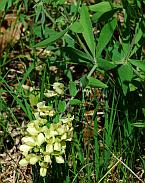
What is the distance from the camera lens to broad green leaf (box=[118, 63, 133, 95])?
1.74 m

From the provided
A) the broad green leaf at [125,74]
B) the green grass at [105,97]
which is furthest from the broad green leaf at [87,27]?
the broad green leaf at [125,74]

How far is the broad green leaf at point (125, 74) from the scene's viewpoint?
1.74 metres

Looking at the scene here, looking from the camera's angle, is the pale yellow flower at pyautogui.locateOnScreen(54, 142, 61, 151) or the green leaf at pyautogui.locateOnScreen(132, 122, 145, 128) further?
the green leaf at pyautogui.locateOnScreen(132, 122, 145, 128)

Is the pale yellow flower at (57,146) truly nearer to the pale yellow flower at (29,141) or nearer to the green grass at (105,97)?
the pale yellow flower at (29,141)

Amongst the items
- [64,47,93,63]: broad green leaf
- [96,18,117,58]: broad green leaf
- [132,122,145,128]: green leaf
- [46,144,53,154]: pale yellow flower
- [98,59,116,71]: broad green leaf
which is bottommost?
[132,122,145,128]: green leaf

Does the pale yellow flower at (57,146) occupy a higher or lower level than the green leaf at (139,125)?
higher

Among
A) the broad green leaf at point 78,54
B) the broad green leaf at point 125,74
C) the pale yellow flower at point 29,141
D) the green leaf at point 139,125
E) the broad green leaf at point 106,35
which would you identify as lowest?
the green leaf at point 139,125

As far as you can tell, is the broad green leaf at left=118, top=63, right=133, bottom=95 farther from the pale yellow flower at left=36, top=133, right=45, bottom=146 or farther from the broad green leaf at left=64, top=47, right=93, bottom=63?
the pale yellow flower at left=36, top=133, right=45, bottom=146

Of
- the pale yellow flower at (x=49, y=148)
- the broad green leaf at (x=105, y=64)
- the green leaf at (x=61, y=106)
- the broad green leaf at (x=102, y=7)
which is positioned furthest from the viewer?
the broad green leaf at (x=102, y=7)

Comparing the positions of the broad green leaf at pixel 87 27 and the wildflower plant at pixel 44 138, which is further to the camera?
the broad green leaf at pixel 87 27

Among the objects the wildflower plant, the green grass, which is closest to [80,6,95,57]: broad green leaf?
the green grass

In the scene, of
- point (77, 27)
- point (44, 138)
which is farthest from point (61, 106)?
point (77, 27)

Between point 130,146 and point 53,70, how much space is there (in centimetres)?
72

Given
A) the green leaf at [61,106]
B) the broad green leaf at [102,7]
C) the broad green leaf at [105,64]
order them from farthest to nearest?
the broad green leaf at [102,7] → the broad green leaf at [105,64] → the green leaf at [61,106]
